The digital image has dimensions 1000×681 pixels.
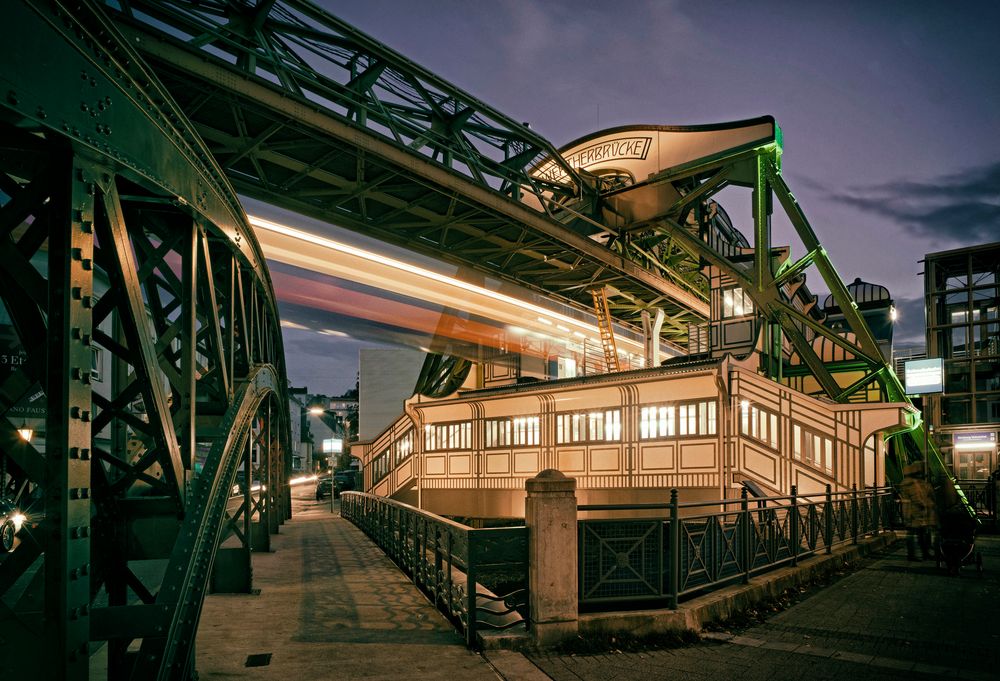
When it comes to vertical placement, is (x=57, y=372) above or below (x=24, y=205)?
below

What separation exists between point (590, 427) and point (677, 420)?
329 cm

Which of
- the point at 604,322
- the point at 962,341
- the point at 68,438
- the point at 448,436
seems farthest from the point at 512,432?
A: the point at 962,341

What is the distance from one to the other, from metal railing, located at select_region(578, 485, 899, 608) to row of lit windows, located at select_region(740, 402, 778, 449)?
255 inches

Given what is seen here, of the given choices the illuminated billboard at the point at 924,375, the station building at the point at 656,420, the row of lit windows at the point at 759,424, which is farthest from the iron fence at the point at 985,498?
the row of lit windows at the point at 759,424

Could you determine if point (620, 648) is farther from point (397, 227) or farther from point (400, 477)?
point (400, 477)

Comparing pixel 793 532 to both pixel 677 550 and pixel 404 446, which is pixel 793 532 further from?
pixel 404 446

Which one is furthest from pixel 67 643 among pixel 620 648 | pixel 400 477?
pixel 400 477

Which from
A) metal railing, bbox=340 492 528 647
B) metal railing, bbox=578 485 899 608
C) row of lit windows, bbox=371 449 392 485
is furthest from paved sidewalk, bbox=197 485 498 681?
row of lit windows, bbox=371 449 392 485

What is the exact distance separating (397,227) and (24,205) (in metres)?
16.0

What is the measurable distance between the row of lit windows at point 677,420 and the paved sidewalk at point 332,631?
1012 centimetres

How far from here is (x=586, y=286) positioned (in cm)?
2836

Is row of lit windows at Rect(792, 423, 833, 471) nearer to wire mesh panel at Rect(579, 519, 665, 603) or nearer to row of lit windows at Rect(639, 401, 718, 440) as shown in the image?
row of lit windows at Rect(639, 401, 718, 440)

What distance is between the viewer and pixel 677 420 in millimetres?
20016

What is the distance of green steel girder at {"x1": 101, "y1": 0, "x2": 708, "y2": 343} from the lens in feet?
40.5
